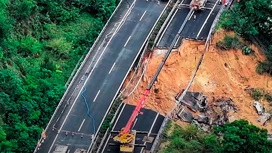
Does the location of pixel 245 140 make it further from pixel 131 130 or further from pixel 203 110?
pixel 131 130

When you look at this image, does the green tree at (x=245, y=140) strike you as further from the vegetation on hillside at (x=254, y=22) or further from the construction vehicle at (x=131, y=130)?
the vegetation on hillside at (x=254, y=22)

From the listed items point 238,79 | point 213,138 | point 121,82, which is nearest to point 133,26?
point 121,82

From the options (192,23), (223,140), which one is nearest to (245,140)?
(223,140)

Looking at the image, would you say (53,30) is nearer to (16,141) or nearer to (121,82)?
(121,82)

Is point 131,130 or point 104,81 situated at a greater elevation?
point 104,81

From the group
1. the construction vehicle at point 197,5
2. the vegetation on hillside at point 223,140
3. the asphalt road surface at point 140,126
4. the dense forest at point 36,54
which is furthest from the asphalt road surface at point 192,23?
the vegetation on hillside at point 223,140

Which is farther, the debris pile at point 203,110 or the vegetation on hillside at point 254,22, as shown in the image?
the vegetation on hillside at point 254,22
